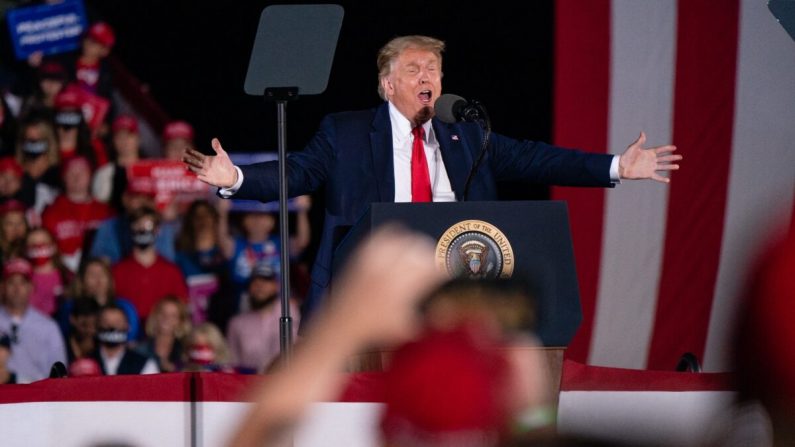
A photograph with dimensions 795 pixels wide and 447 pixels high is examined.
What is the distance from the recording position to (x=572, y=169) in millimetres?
3512

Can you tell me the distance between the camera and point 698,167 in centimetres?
544

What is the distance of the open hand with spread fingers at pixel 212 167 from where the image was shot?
3.15 metres

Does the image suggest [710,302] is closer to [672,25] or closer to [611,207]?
[611,207]

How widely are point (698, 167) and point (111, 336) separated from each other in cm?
290

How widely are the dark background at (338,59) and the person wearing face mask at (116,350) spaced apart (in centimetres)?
187

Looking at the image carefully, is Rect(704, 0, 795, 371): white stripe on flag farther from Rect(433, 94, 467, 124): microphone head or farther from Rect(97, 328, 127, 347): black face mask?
Rect(97, 328, 127, 347): black face mask

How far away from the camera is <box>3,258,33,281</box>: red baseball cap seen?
6.01 m

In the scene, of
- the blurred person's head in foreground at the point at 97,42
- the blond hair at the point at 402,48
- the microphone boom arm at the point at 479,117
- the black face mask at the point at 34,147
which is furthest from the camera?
the blurred person's head in foreground at the point at 97,42

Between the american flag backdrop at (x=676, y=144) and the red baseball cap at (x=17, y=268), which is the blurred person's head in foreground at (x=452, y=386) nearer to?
the american flag backdrop at (x=676, y=144)

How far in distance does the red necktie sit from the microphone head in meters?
0.30

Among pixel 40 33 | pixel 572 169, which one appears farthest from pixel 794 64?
pixel 40 33

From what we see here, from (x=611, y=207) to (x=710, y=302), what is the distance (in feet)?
2.04

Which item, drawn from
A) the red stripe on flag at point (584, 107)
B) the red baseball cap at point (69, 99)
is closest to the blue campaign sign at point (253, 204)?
the red baseball cap at point (69, 99)

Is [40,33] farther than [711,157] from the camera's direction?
Yes
